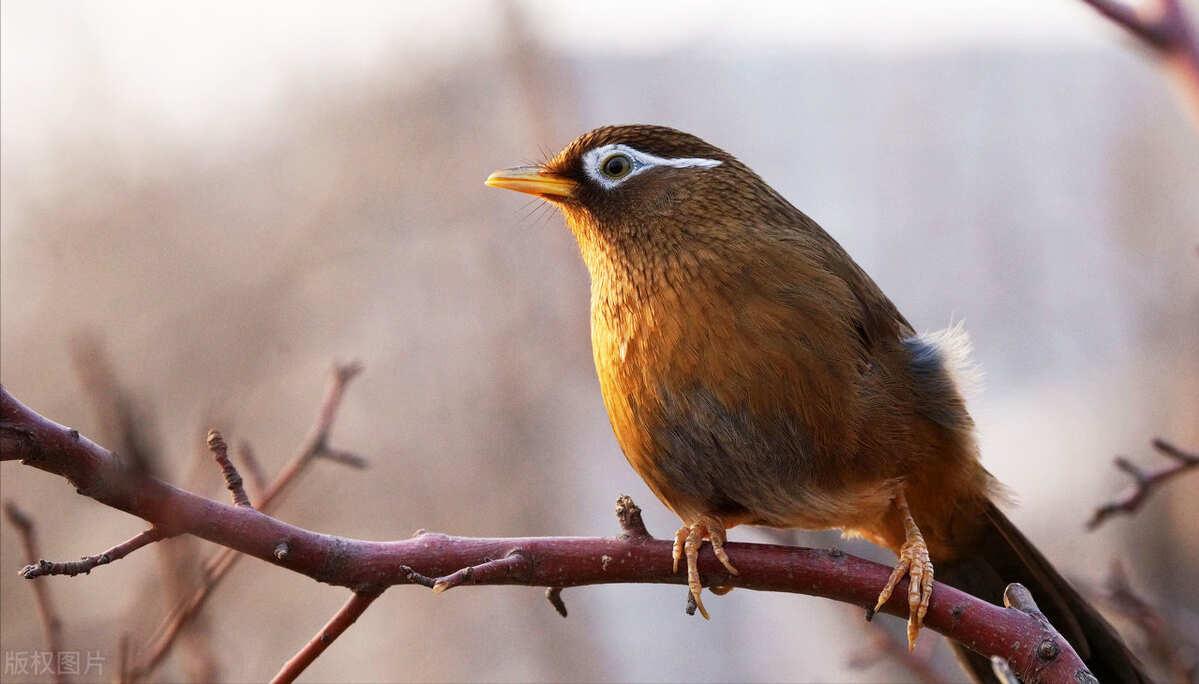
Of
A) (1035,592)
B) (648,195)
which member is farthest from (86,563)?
(1035,592)

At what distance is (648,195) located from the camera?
11.8 ft

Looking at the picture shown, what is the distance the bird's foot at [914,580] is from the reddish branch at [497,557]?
0.03m

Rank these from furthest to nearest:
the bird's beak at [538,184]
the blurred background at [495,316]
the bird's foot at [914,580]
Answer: the blurred background at [495,316]
the bird's beak at [538,184]
the bird's foot at [914,580]

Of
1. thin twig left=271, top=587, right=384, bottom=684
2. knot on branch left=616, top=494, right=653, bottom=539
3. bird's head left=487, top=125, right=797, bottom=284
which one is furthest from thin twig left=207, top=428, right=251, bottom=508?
bird's head left=487, top=125, right=797, bottom=284

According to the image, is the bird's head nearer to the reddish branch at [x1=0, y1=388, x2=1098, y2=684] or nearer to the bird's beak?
the bird's beak

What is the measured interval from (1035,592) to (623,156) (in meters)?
2.13

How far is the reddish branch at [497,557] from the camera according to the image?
1892mm

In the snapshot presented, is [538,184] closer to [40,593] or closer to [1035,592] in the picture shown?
[40,593]

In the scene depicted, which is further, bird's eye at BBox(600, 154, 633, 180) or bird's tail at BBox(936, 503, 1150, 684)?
bird's eye at BBox(600, 154, 633, 180)

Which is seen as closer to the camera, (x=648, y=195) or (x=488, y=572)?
(x=488, y=572)

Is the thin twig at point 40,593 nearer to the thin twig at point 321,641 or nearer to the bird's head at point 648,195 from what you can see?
the thin twig at point 321,641

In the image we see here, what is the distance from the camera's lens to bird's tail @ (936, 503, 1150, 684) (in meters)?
3.34

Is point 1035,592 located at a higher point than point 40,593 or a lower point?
lower

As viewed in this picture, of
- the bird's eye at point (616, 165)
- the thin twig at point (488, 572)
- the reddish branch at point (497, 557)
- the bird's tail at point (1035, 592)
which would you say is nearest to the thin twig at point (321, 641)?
the reddish branch at point (497, 557)
